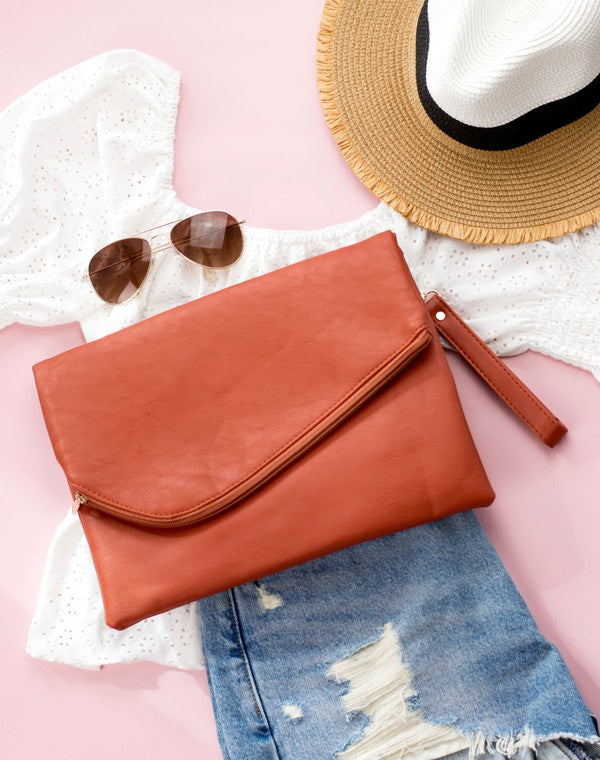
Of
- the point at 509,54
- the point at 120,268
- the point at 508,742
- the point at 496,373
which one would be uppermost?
the point at 509,54

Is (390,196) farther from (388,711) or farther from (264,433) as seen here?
(388,711)

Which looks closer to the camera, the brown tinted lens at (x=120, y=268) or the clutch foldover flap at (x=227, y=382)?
the clutch foldover flap at (x=227, y=382)

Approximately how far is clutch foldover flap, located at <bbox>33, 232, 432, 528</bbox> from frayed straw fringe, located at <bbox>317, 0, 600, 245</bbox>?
100 mm

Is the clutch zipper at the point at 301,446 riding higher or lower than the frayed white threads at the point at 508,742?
higher

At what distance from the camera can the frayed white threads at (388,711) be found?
694mm

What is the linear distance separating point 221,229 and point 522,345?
0.34 m

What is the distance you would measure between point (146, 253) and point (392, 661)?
0.49m

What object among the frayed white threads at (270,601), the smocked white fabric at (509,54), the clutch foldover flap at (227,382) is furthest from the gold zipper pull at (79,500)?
the smocked white fabric at (509,54)

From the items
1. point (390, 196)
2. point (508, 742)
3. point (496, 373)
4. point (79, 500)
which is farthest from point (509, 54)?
point (508, 742)

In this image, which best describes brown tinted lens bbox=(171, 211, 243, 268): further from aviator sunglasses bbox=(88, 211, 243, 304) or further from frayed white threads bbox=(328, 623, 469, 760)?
frayed white threads bbox=(328, 623, 469, 760)

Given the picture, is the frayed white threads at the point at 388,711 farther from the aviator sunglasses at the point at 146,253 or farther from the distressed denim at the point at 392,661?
the aviator sunglasses at the point at 146,253

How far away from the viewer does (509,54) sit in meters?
0.60

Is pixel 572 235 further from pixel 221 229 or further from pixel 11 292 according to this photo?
pixel 11 292

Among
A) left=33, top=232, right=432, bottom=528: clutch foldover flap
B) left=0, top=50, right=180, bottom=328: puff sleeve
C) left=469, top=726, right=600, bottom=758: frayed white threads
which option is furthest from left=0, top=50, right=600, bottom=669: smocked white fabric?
left=469, top=726, right=600, bottom=758: frayed white threads
